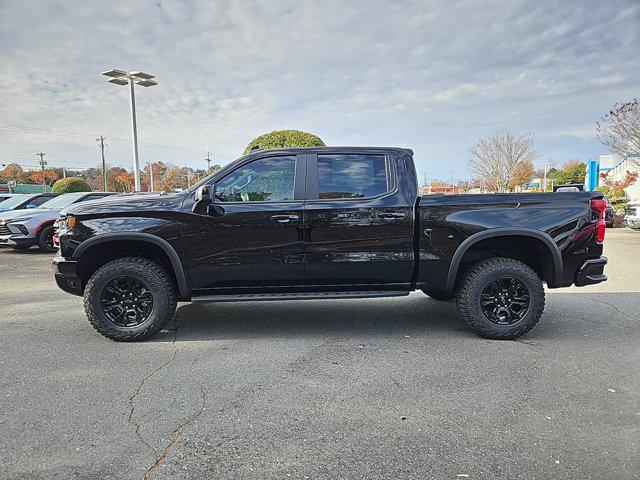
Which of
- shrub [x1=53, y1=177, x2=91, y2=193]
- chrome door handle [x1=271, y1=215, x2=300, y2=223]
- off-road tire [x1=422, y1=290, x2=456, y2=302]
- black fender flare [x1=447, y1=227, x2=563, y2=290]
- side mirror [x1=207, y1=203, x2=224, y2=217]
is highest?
shrub [x1=53, y1=177, x2=91, y2=193]

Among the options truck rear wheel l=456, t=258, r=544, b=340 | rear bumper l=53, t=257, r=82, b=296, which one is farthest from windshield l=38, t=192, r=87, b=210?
truck rear wheel l=456, t=258, r=544, b=340

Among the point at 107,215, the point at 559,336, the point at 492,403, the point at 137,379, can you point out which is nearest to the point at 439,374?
the point at 492,403

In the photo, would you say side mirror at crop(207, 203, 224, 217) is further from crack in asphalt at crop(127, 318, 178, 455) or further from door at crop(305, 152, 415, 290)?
crack in asphalt at crop(127, 318, 178, 455)

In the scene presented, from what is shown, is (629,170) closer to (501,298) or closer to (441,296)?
(441,296)

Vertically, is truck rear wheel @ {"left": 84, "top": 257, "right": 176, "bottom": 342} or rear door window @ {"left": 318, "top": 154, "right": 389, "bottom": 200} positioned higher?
rear door window @ {"left": 318, "top": 154, "right": 389, "bottom": 200}

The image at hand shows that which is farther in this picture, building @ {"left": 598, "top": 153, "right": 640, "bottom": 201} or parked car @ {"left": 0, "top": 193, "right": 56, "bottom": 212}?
building @ {"left": 598, "top": 153, "right": 640, "bottom": 201}

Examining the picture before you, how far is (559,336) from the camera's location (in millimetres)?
4457

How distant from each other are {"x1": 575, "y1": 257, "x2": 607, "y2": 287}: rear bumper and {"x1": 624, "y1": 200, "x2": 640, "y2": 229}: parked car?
44.9 ft

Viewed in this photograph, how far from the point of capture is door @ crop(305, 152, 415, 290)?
4.27 meters

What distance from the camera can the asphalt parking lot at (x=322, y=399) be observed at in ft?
7.86

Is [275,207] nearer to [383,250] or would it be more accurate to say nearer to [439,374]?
[383,250]

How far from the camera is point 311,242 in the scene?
427cm

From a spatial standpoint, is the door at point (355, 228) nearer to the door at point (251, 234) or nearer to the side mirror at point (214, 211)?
the door at point (251, 234)

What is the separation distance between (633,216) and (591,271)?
14.0 m
